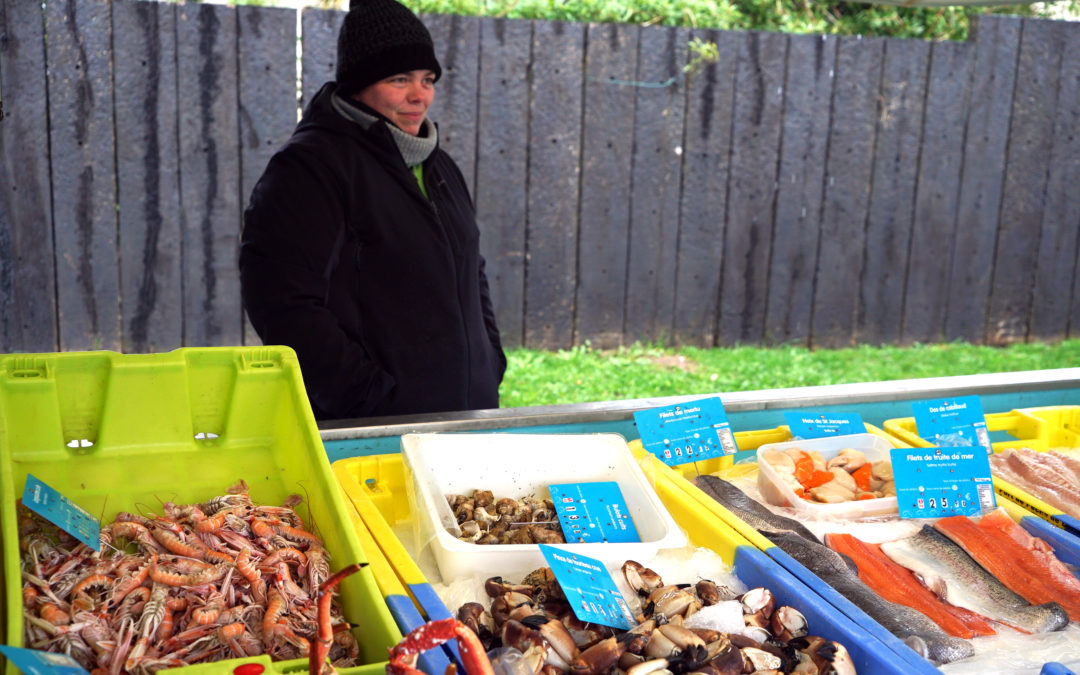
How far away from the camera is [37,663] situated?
1.06m

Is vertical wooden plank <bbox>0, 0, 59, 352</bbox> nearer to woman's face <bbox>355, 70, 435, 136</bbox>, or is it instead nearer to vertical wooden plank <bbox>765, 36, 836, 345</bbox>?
woman's face <bbox>355, 70, 435, 136</bbox>

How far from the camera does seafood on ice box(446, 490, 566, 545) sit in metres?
1.77

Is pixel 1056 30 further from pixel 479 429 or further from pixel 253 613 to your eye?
pixel 253 613

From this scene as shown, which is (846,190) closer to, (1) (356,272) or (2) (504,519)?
(1) (356,272)

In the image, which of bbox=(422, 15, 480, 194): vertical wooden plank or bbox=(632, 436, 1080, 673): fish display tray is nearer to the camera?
bbox=(632, 436, 1080, 673): fish display tray

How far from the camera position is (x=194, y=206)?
500 centimetres

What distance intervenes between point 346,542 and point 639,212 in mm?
4451

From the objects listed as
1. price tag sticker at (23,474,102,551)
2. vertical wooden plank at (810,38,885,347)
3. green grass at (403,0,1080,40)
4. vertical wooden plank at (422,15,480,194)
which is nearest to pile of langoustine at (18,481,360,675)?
price tag sticker at (23,474,102,551)

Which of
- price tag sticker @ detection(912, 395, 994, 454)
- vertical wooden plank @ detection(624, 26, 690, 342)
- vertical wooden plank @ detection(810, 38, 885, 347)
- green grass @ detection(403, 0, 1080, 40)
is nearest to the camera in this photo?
price tag sticker @ detection(912, 395, 994, 454)

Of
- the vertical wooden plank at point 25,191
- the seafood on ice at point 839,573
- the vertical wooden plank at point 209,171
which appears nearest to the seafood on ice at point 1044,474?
the seafood on ice at point 839,573

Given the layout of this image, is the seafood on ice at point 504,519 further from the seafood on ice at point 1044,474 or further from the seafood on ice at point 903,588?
the seafood on ice at point 1044,474

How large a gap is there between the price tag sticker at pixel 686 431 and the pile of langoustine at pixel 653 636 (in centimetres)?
57

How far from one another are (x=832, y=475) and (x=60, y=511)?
1.57 m

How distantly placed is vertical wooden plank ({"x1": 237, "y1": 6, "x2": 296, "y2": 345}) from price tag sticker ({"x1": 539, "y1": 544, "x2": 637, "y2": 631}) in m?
3.99
